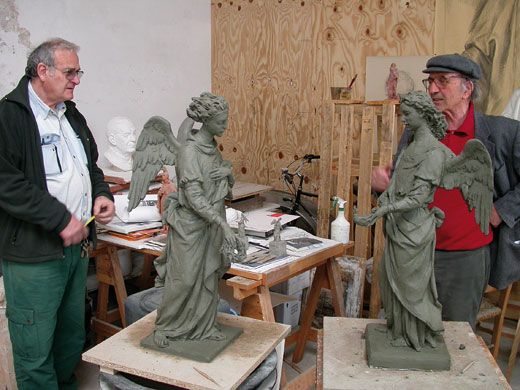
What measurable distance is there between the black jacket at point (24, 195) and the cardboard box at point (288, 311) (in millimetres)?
1697

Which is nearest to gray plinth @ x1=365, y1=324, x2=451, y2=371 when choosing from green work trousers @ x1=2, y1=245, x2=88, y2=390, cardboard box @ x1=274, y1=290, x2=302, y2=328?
green work trousers @ x1=2, y1=245, x2=88, y2=390

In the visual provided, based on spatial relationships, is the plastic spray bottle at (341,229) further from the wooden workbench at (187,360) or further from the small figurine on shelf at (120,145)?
the small figurine on shelf at (120,145)

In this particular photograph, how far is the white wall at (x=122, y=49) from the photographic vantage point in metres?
3.87

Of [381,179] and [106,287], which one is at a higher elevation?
[381,179]

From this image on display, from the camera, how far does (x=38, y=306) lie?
2.58 meters

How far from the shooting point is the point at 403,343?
2064 millimetres

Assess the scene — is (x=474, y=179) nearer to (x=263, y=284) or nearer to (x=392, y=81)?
(x=263, y=284)

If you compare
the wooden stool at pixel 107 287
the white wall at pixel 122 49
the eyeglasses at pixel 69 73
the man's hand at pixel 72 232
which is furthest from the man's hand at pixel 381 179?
the white wall at pixel 122 49

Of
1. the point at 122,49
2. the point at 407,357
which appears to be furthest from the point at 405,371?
the point at 122,49

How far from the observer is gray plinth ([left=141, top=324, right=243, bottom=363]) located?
1.99m

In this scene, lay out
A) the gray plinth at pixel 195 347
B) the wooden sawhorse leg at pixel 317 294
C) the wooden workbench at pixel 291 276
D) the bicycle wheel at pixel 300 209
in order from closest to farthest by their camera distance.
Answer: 1. the gray plinth at pixel 195 347
2. the wooden workbench at pixel 291 276
3. the wooden sawhorse leg at pixel 317 294
4. the bicycle wheel at pixel 300 209

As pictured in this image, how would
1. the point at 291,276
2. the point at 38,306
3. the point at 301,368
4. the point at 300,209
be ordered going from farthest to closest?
the point at 300,209 → the point at 301,368 → the point at 291,276 → the point at 38,306

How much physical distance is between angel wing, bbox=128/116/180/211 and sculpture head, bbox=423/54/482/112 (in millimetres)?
1261

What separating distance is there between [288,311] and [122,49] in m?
2.67
